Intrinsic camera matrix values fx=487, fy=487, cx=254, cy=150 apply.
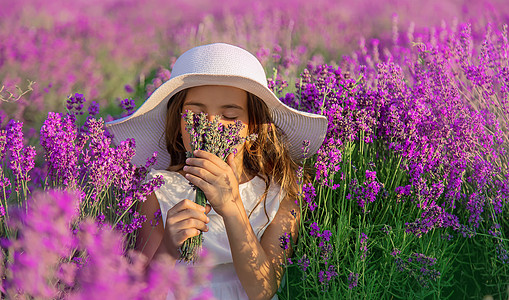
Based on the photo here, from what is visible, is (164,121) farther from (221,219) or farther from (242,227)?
(242,227)

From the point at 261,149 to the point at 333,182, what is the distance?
16.4 inches

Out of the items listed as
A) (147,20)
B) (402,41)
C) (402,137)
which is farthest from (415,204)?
(147,20)

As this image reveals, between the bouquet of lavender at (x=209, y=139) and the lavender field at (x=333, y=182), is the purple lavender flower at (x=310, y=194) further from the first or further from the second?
the bouquet of lavender at (x=209, y=139)

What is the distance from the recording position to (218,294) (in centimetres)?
240

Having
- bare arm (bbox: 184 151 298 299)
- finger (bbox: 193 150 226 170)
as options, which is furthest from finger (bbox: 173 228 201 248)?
finger (bbox: 193 150 226 170)

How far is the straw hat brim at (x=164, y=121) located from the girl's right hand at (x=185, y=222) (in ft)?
2.10

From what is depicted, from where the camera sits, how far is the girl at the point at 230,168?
75.6 inches

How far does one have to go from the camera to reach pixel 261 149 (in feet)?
8.53

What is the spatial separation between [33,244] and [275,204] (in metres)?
1.72

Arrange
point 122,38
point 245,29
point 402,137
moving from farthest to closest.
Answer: point 245,29
point 122,38
point 402,137

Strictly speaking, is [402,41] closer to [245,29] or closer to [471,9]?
[471,9]

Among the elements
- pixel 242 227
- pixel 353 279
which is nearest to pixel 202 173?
pixel 242 227

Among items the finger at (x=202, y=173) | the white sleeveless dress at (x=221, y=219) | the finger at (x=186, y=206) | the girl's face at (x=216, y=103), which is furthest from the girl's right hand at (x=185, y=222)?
the white sleeveless dress at (x=221, y=219)

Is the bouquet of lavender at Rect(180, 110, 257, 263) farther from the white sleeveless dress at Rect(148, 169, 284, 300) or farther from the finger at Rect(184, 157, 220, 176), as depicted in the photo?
the white sleeveless dress at Rect(148, 169, 284, 300)
